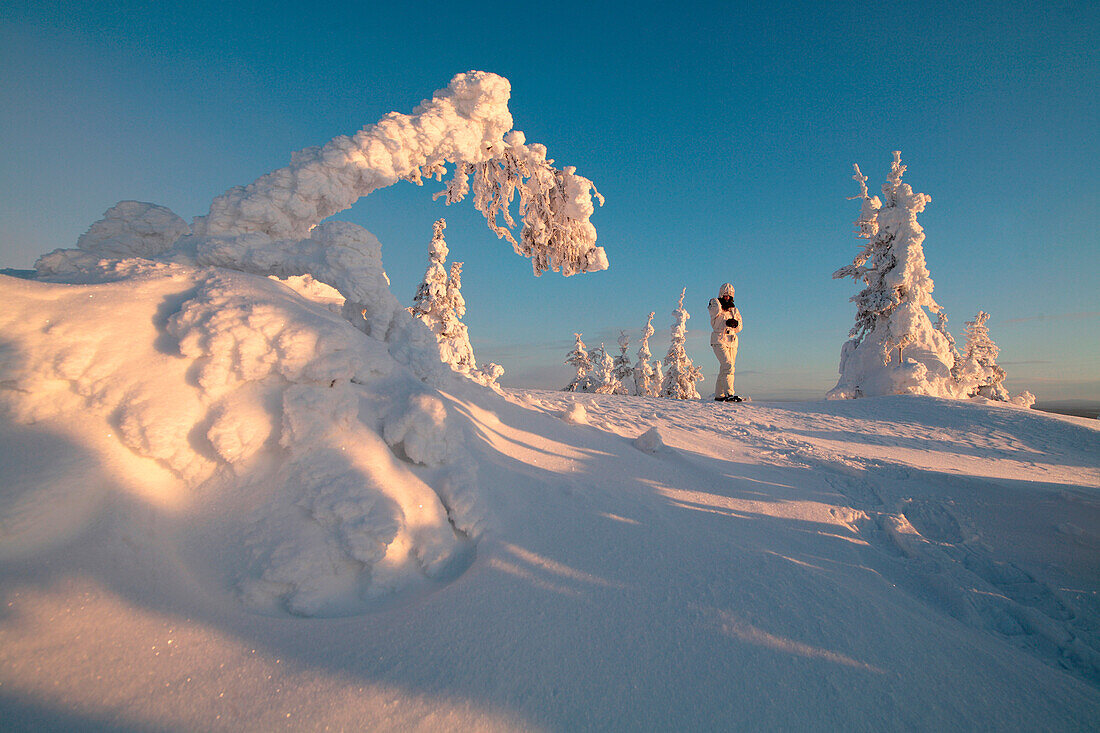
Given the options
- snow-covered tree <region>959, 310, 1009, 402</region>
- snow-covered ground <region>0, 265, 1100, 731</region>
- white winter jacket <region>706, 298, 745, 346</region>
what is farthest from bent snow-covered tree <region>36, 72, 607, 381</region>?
snow-covered tree <region>959, 310, 1009, 402</region>

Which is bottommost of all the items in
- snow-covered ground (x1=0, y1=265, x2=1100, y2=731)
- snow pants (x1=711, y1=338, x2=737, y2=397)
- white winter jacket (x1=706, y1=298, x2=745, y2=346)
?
snow-covered ground (x1=0, y1=265, x2=1100, y2=731)

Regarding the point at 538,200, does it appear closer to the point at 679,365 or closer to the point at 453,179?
the point at 453,179

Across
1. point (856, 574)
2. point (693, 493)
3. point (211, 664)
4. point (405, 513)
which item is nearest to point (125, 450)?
point (211, 664)

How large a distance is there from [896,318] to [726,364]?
6.80 meters

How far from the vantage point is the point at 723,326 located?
1455 centimetres

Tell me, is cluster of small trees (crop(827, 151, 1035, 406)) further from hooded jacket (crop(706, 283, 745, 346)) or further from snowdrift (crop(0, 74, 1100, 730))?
snowdrift (crop(0, 74, 1100, 730))

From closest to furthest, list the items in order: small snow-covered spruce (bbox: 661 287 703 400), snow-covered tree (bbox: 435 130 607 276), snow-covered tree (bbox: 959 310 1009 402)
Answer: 1. snow-covered tree (bbox: 435 130 607 276)
2. snow-covered tree (bbox: 959 310 1009 402)
3. small snow-covered spruce (bbox: 661 287 703 400)

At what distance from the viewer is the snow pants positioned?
14484 mm

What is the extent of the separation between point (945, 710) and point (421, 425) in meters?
3.78

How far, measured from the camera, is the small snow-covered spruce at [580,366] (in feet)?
104

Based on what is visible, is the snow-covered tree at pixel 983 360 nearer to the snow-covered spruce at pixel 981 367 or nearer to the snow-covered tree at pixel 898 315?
the snow-covered spruce at pixel 981 367

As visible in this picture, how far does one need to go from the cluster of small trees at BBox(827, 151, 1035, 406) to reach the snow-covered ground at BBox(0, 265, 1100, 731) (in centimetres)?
1308

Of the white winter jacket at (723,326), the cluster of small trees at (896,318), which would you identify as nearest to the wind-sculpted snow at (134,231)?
the white winter jacket at (723,326)

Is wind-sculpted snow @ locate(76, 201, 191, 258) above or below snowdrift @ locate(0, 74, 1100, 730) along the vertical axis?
above
